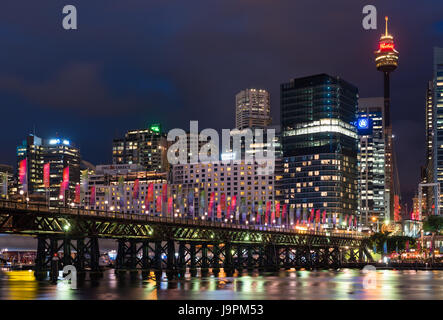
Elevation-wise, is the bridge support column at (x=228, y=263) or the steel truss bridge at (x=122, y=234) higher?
the steel truss bridge at (x=122, y=234)

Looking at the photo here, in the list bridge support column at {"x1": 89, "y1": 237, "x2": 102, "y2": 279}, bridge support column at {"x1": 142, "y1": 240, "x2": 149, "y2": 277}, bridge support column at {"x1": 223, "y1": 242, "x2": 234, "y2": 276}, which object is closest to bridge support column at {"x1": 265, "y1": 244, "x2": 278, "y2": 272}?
bridge support column at {"x1": 223, "y1": 242, "x2": 234, "y2": 276}

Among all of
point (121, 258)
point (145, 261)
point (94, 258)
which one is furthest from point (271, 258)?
point (94, 258)

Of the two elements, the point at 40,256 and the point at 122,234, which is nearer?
the point at 40,256

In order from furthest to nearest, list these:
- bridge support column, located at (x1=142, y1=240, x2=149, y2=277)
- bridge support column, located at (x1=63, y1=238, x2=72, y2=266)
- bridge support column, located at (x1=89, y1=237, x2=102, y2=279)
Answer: bridge support column, located at (x1=142, y1=240, x2=149, y2=277), bridge support column, located at (x1=89, y1=237, x2=102, y2=279), bridge support column, located at (x1=63, y1=238, x2=72, y2=266)

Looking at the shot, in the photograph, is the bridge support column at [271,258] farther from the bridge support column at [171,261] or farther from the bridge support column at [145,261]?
the bridge support column at [145,261]

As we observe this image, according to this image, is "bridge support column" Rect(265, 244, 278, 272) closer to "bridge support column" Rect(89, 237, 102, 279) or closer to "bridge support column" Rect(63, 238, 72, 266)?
"bridge support column" Rect(89, 237, 102, 279)

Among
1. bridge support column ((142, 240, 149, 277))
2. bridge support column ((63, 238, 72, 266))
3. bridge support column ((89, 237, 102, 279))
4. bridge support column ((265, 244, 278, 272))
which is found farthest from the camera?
bridge support column ((265, 244, 278, 272))

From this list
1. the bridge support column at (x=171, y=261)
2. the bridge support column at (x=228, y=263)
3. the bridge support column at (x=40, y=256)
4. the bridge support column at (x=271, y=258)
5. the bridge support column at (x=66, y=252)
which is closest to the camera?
the bridge support column at (x=66, y=252)

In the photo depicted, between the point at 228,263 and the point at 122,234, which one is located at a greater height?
the point at 122,234

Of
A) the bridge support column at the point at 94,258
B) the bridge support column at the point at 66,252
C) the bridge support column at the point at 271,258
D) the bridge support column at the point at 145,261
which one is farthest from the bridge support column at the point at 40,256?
the bridge support column at the point at 271,258

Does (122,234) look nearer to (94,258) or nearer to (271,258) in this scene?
(94,258)
